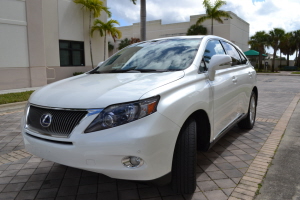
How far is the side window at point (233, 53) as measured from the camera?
4.17 meters

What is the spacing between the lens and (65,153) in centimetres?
220

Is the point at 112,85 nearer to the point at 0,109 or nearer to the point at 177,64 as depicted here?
the point at 177,64

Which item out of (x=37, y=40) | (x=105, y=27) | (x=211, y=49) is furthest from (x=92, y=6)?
(x=211, y=49)

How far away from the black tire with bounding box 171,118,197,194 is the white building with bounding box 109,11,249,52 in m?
35.4

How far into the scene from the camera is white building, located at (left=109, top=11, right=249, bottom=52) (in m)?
35.7

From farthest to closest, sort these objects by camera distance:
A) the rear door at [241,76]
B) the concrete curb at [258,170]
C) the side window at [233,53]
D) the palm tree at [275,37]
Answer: the palm tree at [275,37], the side window at [233,53], the rear door at [241,76], the concrete curb at [258,170]

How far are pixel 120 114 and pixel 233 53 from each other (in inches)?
118

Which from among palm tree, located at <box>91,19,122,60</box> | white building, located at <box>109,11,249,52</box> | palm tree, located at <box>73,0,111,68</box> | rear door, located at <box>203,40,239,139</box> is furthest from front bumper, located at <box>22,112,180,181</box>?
white building, located at <box>109,11,249,52</box>

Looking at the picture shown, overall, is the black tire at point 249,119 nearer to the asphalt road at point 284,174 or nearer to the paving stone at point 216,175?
the asphalt road at point 284,174

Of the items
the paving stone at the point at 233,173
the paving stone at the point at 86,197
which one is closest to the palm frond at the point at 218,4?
the paving stone at the point at 233,173

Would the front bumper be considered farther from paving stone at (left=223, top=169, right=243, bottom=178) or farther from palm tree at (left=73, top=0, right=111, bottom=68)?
palm tree at (left=73, top=0, right=111, bottom=68)

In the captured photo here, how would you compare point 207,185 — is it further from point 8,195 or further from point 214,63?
point 8,195

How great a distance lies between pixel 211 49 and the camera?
3543mm

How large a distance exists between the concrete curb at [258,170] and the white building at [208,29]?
109ft
